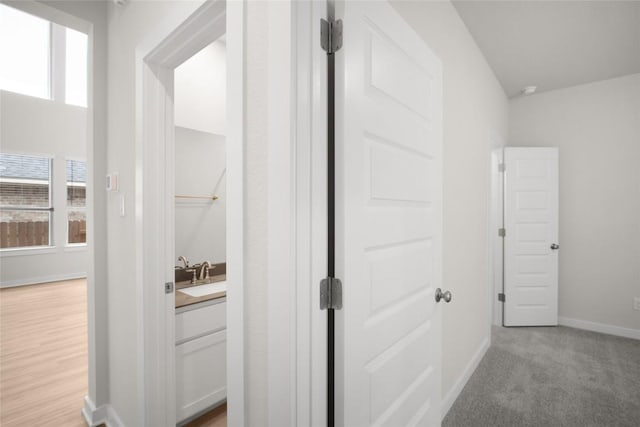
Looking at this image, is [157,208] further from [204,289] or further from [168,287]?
[204,289]

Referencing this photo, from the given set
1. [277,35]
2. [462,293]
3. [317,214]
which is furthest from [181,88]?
[462,293]

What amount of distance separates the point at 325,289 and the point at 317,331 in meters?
0.12

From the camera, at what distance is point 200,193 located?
96.0 inches

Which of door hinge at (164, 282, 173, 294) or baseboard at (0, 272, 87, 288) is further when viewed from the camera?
baseboard at (0, 272, 87, 288)

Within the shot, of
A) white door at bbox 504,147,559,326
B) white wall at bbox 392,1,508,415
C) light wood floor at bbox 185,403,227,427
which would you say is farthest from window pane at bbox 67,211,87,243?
white door at bbox 504,147,559,326

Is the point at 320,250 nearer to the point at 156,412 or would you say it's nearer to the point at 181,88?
the point at 156,412

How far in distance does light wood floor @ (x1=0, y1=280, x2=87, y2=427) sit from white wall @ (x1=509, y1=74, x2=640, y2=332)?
4606 millimetres

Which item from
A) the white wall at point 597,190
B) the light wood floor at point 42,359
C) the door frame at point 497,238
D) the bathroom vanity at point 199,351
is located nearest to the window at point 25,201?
the light wood floor at point 42,359

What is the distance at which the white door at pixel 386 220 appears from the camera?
3.12 feet

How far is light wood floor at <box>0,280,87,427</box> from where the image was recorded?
6.68ft

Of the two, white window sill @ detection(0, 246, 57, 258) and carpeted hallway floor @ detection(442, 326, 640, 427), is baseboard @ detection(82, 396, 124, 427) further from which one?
white window sill @ detection(0, 246, 57, 258)

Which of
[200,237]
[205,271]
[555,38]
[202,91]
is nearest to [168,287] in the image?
[205,271]

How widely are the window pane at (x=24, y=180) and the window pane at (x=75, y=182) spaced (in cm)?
29

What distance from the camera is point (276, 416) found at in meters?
0.88
